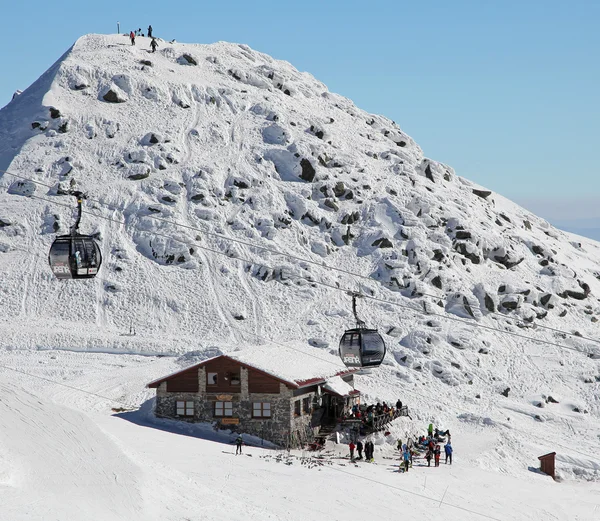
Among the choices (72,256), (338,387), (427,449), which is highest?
(72,256)

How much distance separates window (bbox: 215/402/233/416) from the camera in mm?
43312

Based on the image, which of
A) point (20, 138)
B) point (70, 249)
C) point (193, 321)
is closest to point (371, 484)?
point (70, 249)

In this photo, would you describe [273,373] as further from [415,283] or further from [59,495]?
[415,283]

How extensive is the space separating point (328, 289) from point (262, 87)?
39.6m

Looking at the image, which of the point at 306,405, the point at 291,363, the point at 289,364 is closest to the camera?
the point at 306,405

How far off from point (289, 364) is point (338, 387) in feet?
13.0

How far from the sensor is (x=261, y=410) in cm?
4294

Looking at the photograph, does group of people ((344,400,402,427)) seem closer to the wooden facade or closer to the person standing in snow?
the wooden facade

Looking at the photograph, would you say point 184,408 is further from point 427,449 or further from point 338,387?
point 427,449

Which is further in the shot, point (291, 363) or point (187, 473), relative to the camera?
point (291, 363)

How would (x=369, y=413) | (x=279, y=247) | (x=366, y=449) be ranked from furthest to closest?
1. (x=279, y=247)
2. (x=369, y=413)
3. (x=366, y=449)

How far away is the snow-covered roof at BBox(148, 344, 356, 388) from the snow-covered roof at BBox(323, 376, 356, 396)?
1.18ft

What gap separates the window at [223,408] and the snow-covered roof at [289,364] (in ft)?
7.67

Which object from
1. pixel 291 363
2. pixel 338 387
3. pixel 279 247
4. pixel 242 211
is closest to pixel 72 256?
pixel 291 363
